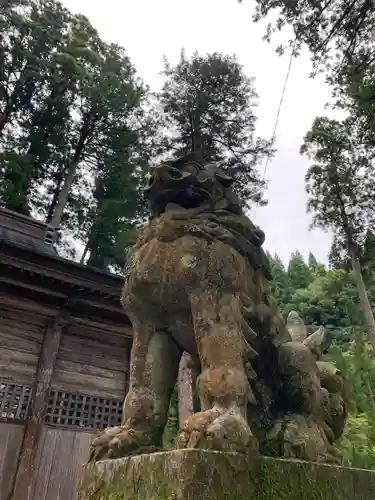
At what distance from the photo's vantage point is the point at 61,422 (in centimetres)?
621

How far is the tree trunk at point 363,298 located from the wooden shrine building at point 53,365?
6.54 meters

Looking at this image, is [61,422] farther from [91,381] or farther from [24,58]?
[24,58]

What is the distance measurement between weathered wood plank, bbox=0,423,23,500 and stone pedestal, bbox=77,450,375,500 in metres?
4.46

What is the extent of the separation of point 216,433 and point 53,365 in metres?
5.28

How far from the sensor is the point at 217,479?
1368 millimetres

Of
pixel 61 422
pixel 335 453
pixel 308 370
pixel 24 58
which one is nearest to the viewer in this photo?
pixel 335 453

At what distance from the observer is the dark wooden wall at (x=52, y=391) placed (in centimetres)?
556

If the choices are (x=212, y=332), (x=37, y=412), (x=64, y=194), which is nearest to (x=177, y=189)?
(x=212, y=332)

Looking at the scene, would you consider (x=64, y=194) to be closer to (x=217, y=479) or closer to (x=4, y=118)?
(x=4, y=118)

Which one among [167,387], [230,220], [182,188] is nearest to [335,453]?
[167,387]

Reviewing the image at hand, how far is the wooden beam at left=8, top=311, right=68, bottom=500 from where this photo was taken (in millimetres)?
5355

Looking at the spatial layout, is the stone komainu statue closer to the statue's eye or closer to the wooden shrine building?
the statue's eye

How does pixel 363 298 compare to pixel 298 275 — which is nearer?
pixel 363 298

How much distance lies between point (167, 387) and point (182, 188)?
94 cm
